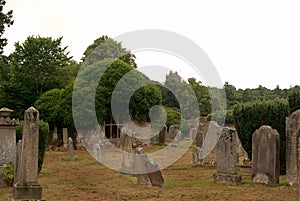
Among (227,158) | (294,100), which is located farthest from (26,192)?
(294,100)

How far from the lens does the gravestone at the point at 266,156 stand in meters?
13.1

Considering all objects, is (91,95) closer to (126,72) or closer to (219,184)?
(126,72)

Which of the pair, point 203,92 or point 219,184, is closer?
point 219,184

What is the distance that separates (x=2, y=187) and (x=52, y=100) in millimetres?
22269

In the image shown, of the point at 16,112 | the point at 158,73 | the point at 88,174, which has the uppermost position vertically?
the point at 158,73

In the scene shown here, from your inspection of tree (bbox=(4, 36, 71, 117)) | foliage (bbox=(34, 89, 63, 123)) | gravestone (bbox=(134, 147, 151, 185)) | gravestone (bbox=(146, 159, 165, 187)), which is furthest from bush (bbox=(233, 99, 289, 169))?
tree (bbox=(4, 36, 71, 117))

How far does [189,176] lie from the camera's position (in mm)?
15852

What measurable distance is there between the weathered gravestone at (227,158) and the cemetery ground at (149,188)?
0.37m

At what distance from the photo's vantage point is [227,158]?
547 inches

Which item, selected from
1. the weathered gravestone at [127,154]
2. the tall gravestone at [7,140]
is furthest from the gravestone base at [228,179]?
the tall gravestone at [7,140]

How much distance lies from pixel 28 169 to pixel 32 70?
1177 inches

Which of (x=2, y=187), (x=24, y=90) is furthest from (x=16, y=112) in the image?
(x=2, y=187)

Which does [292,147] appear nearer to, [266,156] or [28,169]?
[266,156]

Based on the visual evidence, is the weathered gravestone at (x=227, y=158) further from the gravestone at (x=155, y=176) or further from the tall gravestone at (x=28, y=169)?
the tall gravestone at (x=28, y=169)
